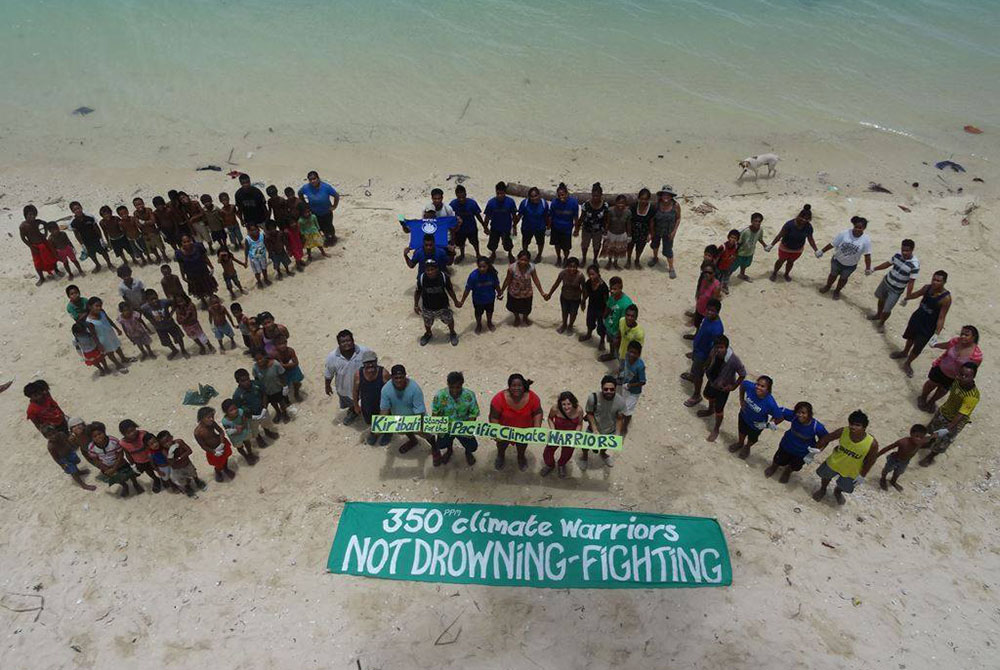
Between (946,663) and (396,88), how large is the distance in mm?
21318

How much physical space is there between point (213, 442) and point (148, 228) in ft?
23.4

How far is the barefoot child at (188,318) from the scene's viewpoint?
10.4 m

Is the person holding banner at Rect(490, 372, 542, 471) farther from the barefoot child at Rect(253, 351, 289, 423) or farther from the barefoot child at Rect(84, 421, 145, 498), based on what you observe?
the barefoot child at Rect(84, 421, 145, 498)

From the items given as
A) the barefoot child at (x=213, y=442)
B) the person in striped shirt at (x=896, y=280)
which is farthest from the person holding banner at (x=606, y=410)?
the person in striped shirt at (x=896, y=280)

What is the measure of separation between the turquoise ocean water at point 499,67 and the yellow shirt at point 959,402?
43.3 feet

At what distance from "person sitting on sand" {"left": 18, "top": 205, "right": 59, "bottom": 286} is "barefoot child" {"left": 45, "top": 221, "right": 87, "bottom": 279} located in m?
0.08

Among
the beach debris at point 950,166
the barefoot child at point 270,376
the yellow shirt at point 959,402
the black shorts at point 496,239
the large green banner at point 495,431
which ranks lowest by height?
the barefoot child at point 270,376

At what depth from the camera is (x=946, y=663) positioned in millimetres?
6496

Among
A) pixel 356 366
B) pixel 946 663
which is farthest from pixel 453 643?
pixel 946 663

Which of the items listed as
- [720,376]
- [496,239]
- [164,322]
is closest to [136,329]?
[164,322]

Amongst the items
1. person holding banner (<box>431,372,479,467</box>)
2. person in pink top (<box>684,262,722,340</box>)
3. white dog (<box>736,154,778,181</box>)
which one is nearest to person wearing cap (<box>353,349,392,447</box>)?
person holding banner (<box>431,372,479,467</box>)

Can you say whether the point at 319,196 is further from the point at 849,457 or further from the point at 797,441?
the point at 849,457

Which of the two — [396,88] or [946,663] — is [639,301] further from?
[396,88]

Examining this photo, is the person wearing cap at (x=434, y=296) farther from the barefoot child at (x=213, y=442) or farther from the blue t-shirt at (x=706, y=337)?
the blue t-shirt at (x=706, y=337)
